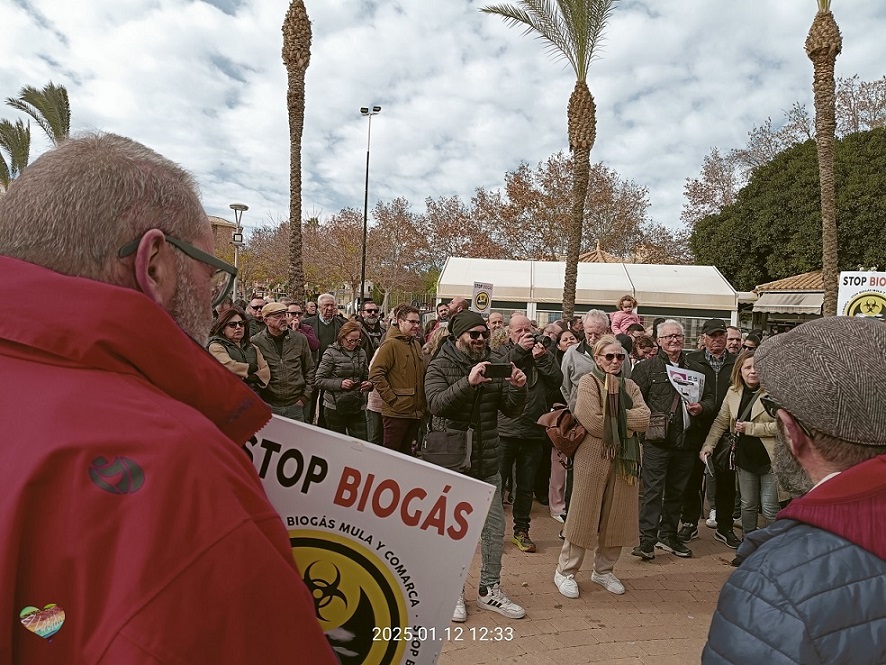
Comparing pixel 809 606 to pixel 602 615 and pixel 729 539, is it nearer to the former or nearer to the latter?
pixel 602 615

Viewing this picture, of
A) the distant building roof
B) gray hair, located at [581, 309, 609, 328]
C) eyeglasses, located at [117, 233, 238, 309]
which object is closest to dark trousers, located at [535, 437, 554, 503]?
gray hair, located at [581, 309, 609, 328]

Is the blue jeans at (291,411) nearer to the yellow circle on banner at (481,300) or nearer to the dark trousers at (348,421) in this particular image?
the dark trousers at (348,421)

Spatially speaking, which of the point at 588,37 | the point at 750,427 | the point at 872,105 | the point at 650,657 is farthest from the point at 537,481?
the point at 872,105

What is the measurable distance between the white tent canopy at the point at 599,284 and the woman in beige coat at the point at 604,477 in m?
14.1

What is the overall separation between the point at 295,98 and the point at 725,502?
13.2 meters

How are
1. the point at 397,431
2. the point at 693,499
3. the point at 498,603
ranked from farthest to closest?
the point at 693,499
the point at 397,431
the point at 498,603

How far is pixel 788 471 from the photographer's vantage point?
1.45 m

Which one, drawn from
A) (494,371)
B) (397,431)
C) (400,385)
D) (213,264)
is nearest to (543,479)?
(397,431)

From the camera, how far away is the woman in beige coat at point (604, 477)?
4.43m

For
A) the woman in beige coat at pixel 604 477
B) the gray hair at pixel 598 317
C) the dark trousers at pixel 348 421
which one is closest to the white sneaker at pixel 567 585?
the woman in beige coat at pixel 604 477

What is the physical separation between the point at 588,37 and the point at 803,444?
14033 mm

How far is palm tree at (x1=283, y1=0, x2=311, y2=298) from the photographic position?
572 inches

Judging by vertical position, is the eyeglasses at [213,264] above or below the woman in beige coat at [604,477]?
above

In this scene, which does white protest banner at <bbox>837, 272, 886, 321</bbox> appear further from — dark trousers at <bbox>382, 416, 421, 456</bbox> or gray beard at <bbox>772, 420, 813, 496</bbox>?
gray beard at <bbox>772, 420, 813, 496</bbox>
